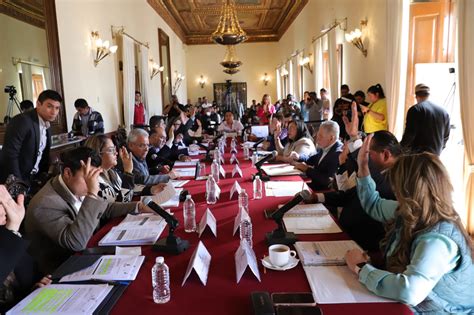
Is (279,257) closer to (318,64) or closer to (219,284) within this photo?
(219,284)

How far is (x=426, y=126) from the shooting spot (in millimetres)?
3939

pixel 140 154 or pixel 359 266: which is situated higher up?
pixel 140 154

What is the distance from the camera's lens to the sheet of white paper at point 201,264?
1380 mm

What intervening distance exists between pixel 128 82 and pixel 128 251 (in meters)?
6.23

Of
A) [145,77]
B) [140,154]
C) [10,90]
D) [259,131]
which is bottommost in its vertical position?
[259,131]

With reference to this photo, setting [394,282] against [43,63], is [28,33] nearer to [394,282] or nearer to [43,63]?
[43,63]

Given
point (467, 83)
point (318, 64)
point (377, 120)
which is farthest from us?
point (318, 64)

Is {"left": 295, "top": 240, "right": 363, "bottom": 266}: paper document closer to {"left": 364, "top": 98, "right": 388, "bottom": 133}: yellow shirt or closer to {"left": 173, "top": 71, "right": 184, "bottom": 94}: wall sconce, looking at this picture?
{"left": 364, "top": 98, "right": 388, "bottom": 133}: yellow shirt

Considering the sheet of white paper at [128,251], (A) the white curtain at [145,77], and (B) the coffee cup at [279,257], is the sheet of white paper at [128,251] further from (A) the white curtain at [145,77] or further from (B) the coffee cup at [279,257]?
(A) the white curtain at [145,77]

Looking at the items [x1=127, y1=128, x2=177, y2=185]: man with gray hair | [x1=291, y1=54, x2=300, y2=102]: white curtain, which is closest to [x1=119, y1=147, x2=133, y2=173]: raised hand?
[x1=127, y1=128, x2=177, y2=185]: man with gray hair

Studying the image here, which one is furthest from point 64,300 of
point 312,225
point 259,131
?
point 259,131

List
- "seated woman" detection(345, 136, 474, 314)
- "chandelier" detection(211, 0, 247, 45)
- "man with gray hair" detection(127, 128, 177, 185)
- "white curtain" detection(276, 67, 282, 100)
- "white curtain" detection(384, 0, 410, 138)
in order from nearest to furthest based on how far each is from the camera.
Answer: "seated woman" detection(345, 136, 474, 314) → "man with gray hair" detection(127, 128, 177, 185) → "white curtain" detection(384, 0, 410, 138) → "chandelier" detection(211, 0, 247, 45) → "white curtain" detection(276, 67, 282, 100)

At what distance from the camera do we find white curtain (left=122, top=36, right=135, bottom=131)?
7.30 meters

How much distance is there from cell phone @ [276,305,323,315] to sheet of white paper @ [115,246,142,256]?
75 cm
